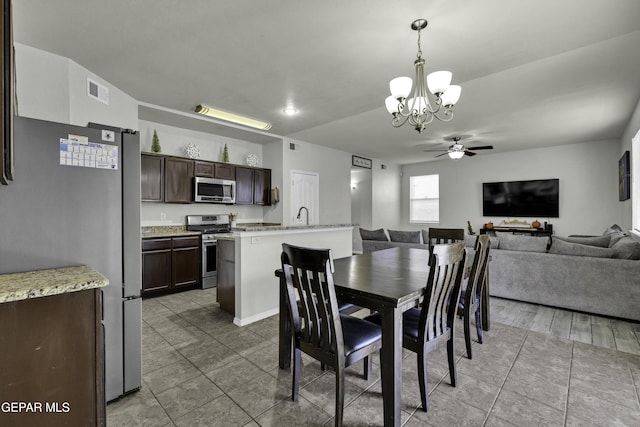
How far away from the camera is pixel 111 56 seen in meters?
2.83

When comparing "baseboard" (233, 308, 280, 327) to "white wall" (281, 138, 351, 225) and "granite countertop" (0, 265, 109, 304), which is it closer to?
"granite countertop" (0, 265, 109, 304)

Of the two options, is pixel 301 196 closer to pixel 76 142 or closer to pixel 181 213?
pixel 181 213

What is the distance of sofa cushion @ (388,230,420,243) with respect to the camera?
4.61 m

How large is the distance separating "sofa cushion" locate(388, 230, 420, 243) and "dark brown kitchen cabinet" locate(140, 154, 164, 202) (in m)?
3.68

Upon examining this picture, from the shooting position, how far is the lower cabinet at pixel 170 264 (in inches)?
161

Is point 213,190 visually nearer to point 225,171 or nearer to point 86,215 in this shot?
point 225,171

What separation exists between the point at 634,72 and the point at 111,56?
5404 mm

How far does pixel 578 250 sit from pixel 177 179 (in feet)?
18.1

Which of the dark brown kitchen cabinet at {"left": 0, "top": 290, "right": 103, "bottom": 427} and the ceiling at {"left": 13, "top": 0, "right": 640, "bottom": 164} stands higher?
the ceiling at {"left": 13, "top": 0, "right": 640, "bottom": 164}

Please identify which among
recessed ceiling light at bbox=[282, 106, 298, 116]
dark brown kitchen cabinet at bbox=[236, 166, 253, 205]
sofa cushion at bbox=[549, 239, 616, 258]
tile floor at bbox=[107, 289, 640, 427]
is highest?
recessed ceiling light at bbox=[282, 106, 298, 116]

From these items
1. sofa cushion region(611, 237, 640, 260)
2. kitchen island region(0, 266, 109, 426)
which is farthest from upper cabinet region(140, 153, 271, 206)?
sofa cushion region(611, 237, 640, 260)

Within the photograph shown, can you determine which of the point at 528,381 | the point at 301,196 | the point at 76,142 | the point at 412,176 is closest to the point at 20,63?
the point at 76,142

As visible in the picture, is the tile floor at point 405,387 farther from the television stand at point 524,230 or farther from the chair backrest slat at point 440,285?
the television stand at point 524,230

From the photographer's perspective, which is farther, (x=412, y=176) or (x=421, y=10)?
(x=412, y=176)
